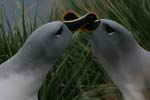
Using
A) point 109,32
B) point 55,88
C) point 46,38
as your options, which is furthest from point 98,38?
point 55,88

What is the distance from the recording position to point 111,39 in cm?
286

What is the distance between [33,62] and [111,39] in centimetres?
40

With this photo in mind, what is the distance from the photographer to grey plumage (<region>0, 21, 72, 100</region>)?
2773 millimetres

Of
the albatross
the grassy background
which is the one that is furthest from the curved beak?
the grassy background

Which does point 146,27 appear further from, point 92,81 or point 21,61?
point 21,61

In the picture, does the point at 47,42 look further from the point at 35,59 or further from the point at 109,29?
the point at 109,29

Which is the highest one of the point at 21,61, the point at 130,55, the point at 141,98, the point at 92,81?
the point at 21,61

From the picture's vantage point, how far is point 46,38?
2.79 meters

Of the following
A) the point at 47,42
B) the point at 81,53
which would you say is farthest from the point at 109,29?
the point at 81,53

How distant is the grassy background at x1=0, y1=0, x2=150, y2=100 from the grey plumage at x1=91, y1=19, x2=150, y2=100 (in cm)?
87

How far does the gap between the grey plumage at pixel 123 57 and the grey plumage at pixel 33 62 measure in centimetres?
19

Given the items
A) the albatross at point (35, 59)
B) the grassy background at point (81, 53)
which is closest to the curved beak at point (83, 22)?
the albatross at point (35, 59)

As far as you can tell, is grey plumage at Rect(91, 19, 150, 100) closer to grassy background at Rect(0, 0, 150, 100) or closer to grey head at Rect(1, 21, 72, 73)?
grey head at Rect(1, 21, 72, 73)

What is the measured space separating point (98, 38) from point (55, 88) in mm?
1020
